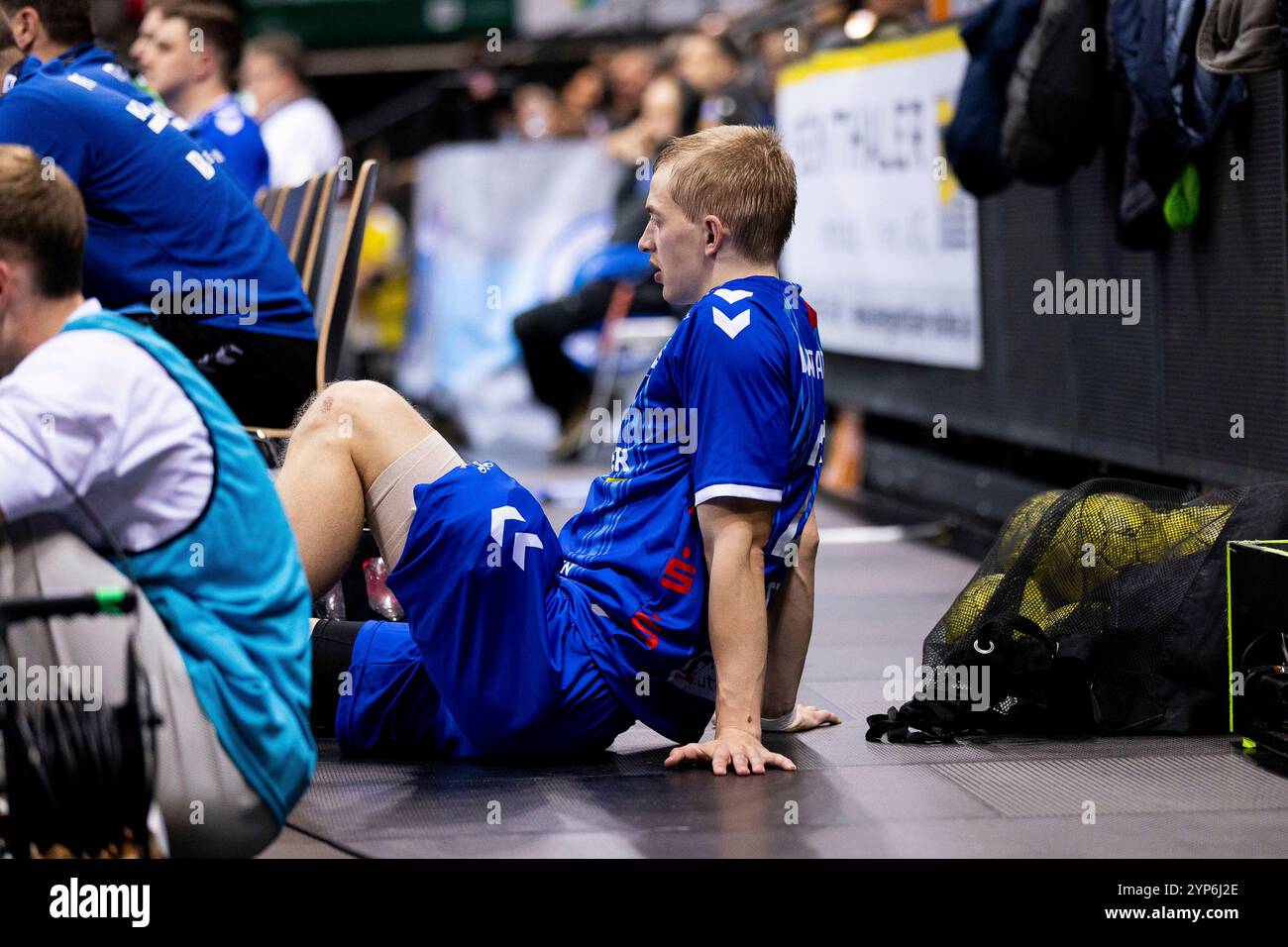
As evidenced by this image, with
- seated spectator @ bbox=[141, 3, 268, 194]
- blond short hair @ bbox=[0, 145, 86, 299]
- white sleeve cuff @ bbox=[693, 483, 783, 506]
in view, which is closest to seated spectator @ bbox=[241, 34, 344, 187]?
seated spectator @ bbox=[141, 3, 268, 194]

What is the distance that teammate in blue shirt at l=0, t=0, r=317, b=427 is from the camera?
14.7 ft

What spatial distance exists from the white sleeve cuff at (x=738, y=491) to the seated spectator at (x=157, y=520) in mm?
923

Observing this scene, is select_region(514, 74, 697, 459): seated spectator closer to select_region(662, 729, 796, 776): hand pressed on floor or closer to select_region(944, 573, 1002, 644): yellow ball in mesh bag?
select_region(944, 573, 1002, 644): yellow ball in mesh bag

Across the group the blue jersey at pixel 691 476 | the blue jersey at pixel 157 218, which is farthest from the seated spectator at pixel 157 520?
the blue jersey at pixel 157 218

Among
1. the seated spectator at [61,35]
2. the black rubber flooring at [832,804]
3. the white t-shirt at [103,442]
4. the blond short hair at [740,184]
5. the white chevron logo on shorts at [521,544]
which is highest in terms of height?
the seated spectator at [61,35]

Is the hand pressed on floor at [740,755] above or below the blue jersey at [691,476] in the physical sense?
below

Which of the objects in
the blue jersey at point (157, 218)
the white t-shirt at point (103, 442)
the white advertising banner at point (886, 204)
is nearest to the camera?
the white t-shirt at point (103, 442)

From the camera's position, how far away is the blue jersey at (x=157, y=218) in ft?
14.6

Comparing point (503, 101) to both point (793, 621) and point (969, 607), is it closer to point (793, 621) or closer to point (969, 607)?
point (969, 607)

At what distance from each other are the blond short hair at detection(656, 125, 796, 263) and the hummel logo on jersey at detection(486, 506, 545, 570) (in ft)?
2.31

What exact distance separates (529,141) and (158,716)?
8.77m

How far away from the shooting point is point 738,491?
132 inches

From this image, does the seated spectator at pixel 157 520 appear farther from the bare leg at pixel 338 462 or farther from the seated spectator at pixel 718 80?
the seated spectator at pixel 718 80

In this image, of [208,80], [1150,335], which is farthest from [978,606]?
[208,80]
